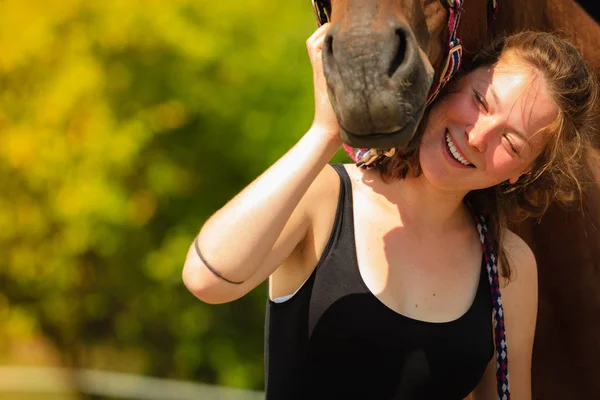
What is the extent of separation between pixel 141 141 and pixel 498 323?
10.2ft

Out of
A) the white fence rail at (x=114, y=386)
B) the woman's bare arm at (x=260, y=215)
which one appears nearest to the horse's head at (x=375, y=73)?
the woman's bare arm at (x=260, y=215)

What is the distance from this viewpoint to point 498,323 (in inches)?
75.1

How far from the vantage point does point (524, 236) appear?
2398 millimetres

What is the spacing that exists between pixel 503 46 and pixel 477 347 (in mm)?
675

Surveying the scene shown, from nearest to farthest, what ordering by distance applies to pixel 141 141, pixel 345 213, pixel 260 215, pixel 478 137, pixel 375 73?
1. pixel 375 73
2. pixel 260 215
3. pixel 478 137
4. pixel 345 213
5. pixel 141 141

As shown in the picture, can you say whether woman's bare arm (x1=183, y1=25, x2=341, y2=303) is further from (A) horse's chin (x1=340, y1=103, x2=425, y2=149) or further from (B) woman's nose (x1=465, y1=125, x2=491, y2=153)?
(B) woman's nose (x1=465, y1=125, x2=491, y2=153)

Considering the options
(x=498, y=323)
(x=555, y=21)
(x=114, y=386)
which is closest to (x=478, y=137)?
(x=498, y=323)

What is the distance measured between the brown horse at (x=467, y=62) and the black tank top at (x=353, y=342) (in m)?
0.39

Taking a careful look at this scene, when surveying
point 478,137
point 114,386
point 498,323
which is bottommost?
point 114,386

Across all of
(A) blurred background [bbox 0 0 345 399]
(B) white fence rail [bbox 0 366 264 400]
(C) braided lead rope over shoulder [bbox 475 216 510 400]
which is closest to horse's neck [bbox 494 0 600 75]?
(C) braided lead rope over shoulder [bbox 475 216 510 400]

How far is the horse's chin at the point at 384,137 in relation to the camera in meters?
1.53

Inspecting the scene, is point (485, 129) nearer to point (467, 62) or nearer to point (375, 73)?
point (467, 62)

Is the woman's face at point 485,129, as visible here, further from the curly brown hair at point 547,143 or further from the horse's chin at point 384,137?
the horse's chin at point 384,137

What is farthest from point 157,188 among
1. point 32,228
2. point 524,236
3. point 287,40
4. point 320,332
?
point 320,332
